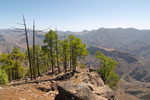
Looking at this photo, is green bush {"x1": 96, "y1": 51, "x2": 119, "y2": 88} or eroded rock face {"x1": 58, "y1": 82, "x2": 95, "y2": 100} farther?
green bush {"x1": 96, "y1": 51, "x2": 119, "y2": 88}

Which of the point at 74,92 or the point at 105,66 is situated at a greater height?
the point at 74,92

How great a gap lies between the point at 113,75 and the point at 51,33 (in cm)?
2126

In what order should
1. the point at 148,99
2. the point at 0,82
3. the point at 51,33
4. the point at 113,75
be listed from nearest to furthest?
the point at 0,82, the point at 51,33, the point at 113,75, the point at 148,99

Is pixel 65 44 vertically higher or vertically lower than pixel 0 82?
higher

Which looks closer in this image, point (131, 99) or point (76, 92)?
point (76, 92)

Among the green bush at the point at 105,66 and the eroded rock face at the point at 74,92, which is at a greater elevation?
the eroded rock face at the point at 74,92

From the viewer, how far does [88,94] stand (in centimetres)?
1237

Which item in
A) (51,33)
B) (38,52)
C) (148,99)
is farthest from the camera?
(148,99)

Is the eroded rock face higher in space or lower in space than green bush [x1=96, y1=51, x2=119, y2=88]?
higher

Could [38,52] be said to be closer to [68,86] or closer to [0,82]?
[0,82]

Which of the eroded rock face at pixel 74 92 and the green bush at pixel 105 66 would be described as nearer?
A: the eroded rock face at pixel 74 92

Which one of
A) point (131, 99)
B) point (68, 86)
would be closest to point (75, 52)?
point (68, 86)

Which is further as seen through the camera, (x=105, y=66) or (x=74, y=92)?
(x=105, y=66)

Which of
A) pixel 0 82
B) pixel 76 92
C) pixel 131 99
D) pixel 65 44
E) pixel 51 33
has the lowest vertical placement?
pixel 131 99
